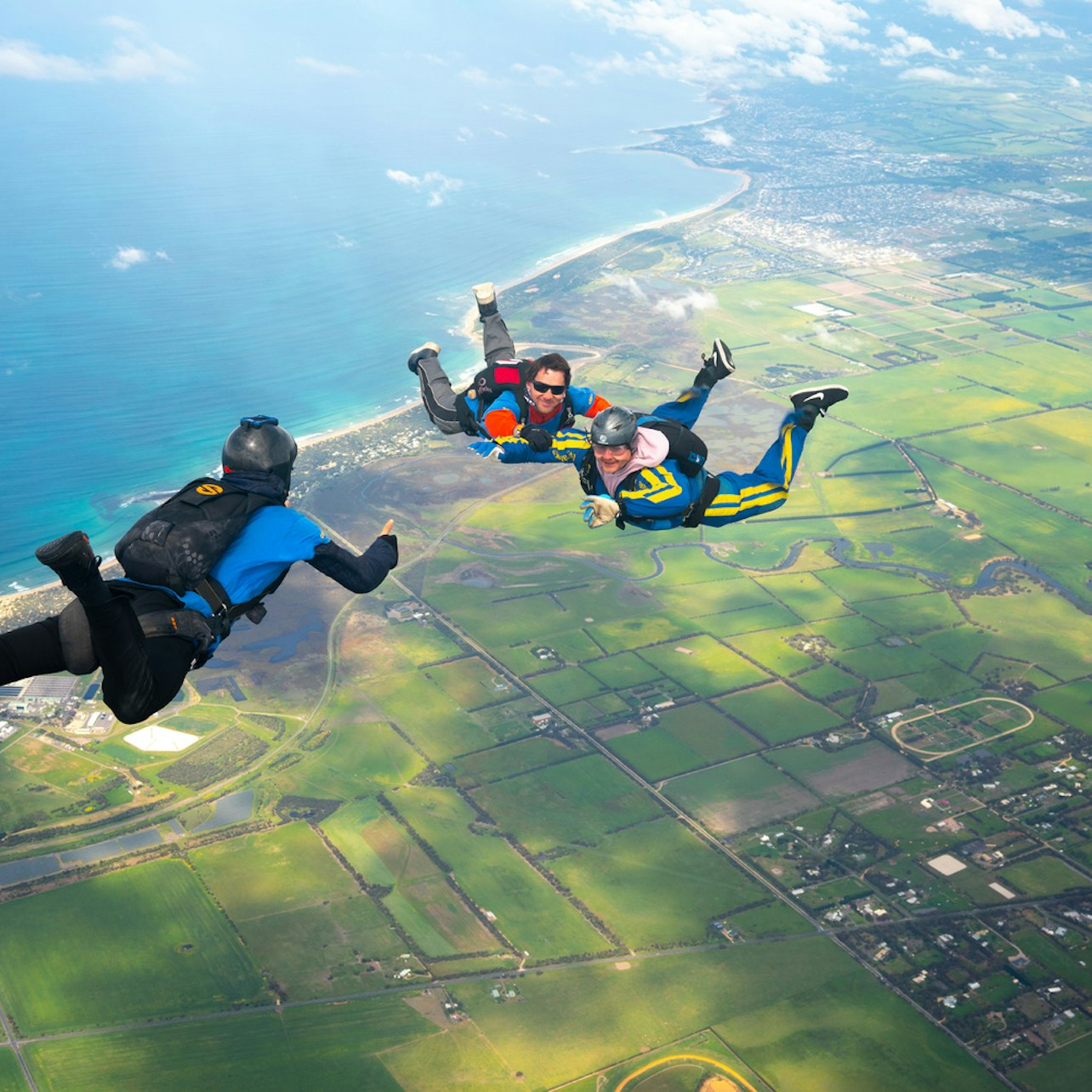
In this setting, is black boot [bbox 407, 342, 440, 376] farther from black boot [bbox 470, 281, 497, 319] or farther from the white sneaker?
the white sneaker

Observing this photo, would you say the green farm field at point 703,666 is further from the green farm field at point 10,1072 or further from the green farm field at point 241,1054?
the green farm field at point 10,1072

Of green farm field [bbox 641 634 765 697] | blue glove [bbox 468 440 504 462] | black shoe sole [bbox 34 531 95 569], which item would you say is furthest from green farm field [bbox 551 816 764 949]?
black shoe sole [bbox 34 531 95 569]

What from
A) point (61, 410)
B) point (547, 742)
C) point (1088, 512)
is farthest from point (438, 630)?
point (1088, 512)

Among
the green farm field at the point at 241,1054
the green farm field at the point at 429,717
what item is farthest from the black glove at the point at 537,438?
the green farm field at the point at 429,717

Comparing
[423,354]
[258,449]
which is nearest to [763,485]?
[423,354]

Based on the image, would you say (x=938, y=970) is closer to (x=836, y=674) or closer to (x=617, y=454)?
(x=836, y=674)
